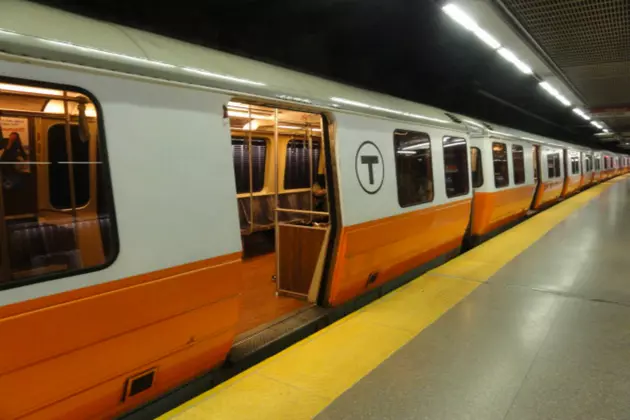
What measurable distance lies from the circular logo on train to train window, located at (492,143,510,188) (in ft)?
15.7

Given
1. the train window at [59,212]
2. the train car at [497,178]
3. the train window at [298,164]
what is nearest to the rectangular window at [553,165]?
the train car at [497,178]

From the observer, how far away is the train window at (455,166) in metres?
6.28

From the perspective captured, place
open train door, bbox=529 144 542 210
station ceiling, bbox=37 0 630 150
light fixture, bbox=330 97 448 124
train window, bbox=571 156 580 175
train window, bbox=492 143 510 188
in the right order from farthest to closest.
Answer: train window, bbox=571 156 580 175
open train door, bbox=529 144 542 210
train window, bbox=492 143 510 188
station ceiling, bbox=37 0 630 150
light fixture, bbox=330 97 448 124

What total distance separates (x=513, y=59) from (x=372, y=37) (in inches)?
166

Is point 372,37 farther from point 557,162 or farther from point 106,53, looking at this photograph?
point 106,53

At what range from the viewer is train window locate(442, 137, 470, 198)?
6.28 m

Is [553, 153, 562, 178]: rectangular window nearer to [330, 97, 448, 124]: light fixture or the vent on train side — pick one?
[330, 97, 448, 124]: light fixture

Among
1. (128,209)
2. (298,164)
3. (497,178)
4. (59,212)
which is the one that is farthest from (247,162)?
(128,209)

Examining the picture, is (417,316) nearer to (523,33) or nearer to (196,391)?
(196,391)

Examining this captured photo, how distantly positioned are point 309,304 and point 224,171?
2036 millimetres

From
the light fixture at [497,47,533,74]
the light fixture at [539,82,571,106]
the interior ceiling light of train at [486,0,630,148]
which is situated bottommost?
the light fixture at [497,47,533,74]

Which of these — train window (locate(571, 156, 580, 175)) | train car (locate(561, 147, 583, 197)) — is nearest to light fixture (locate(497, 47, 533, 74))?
train car (locate(561, 147, 583, 197))

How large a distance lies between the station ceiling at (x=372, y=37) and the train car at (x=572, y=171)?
12.9 feet

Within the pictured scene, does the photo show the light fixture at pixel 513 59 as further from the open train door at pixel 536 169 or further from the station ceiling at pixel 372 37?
the open train door at pixel 536 169
